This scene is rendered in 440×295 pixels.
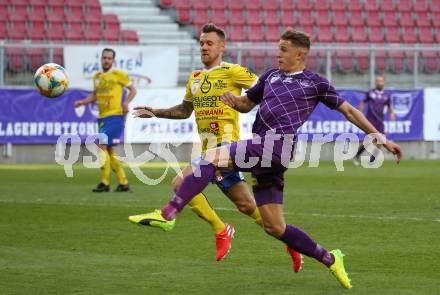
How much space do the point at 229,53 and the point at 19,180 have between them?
8541 mm

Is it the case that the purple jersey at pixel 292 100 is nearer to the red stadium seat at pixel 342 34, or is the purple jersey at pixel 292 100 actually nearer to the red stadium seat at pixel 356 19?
the red stadium seat at pixel 342 34

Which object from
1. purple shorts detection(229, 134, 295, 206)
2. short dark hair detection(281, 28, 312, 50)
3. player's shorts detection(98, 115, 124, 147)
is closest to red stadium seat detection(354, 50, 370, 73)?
player's shorts detection(98, 115, 124, 147)

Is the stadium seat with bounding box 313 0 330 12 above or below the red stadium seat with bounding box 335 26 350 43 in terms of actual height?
above

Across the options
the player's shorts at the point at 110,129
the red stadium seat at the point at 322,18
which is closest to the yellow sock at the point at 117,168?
the player's shorts at the point at 110,129

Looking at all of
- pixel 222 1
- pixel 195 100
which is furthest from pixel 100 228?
pixel 222 1

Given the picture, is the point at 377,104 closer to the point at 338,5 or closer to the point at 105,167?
the point at 338,5

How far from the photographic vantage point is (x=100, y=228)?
12.2 metres

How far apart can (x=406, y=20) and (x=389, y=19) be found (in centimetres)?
61

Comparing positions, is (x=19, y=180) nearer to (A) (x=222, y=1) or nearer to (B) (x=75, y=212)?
(B) (x=75, y=212)

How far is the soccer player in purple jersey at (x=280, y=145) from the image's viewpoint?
25.9 feet

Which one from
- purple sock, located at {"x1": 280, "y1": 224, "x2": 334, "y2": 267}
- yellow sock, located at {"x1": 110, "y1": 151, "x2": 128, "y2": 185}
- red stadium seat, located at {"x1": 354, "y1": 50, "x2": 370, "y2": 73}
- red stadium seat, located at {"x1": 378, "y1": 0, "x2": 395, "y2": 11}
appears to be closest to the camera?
purple sock, located at {"x1": 280, "y1": 224, "x2": 334, "y2": 267}

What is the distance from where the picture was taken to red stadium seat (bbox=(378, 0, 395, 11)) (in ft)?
111

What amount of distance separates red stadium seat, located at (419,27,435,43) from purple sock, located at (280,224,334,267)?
25.9 meters

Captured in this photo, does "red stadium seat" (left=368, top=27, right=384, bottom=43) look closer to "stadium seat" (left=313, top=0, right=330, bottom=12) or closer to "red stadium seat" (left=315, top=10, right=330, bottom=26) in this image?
"red stadium seat" (left=315, top=10, right=330, bottom=26)
